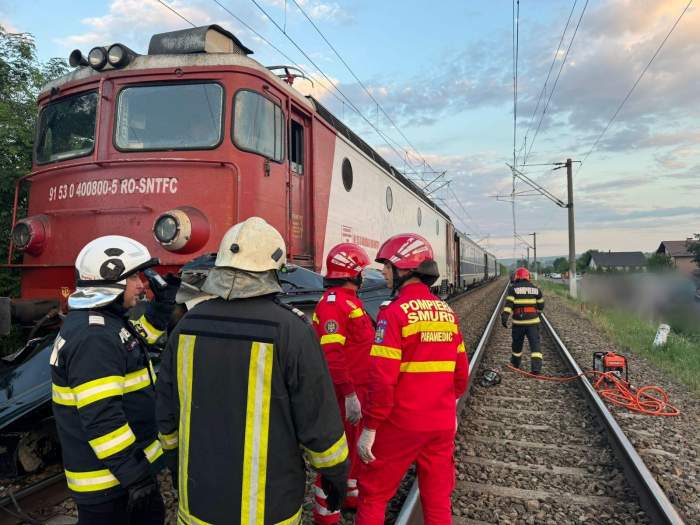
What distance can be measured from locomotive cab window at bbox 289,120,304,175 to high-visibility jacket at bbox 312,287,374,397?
2861 mm

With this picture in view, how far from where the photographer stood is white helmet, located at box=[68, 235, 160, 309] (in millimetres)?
2303

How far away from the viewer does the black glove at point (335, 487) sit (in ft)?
6.60

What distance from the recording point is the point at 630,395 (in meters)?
6.48

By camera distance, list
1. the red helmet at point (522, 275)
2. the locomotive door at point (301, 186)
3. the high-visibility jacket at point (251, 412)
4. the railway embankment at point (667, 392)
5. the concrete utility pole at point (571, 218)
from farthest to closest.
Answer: the concrete utility pole at point (571, 218)
the red helmet at point (522, 275)
the locomotive door at point (301, 186)
the railway embankment at point (667, 392)
the high-visibility jacket at point (251, 412)

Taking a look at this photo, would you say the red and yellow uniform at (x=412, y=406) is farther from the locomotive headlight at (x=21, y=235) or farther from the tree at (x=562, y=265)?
the tree at (x=562, y=265)

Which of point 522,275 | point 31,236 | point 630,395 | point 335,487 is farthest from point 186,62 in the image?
point 630,395

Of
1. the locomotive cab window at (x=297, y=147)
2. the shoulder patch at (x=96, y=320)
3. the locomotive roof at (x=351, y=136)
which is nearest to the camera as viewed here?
the shoulder patch at (x=96, y=320)

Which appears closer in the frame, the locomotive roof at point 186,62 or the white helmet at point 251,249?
the white helmet at point 251,249

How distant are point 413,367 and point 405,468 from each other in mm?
573

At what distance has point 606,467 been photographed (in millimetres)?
4492

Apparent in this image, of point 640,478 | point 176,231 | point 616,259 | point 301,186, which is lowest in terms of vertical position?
point 640,478

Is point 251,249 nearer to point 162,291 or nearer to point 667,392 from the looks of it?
point 162,291

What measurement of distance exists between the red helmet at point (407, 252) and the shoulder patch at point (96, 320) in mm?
1506

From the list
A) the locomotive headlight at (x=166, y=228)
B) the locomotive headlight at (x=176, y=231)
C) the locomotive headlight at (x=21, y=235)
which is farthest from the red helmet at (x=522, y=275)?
the locomotive headlight at (x=21, y=235)
